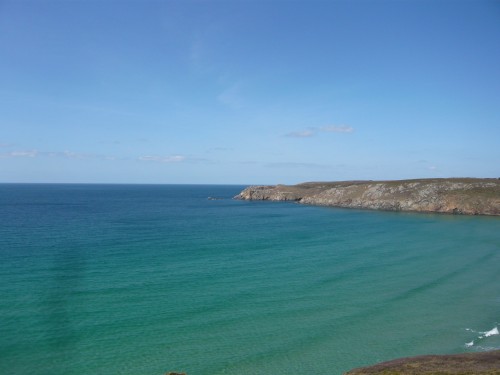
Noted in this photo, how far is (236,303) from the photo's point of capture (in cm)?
3266

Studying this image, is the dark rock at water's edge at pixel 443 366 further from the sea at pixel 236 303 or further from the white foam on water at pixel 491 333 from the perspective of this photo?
the white foam on water at pixel 491 333

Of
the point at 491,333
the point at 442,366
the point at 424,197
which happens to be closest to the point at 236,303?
the point at 442,366

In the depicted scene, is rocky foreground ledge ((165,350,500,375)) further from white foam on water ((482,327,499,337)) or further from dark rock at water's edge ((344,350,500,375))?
white foam on water ((482,327,499,337))

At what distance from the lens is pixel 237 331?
27125mm

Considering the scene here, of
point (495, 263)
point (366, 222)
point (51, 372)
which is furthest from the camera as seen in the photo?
point (366, 222)

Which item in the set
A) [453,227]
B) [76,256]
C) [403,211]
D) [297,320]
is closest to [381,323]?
[297,320]

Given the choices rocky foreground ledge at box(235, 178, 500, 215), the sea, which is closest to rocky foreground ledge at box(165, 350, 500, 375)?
the sea

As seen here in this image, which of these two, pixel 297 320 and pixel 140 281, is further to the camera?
pixel 140 281

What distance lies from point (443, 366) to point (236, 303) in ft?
56.5

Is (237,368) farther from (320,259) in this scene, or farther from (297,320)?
(320,259)

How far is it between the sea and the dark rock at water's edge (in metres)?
2.51

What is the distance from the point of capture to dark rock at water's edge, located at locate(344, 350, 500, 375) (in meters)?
19.3

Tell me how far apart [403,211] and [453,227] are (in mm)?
33497

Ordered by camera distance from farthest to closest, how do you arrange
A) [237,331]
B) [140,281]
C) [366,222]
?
[366,222] < [140,281] < [237,331]
